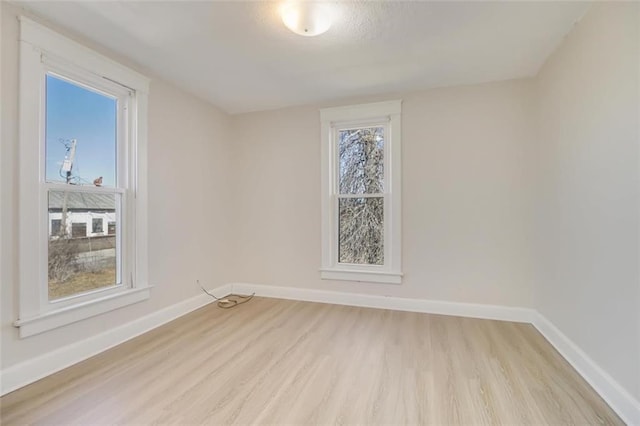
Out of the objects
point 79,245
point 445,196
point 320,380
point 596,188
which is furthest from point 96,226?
point 596,188

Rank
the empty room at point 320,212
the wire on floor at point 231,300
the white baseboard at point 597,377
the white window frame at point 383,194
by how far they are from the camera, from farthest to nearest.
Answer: the wire on floor at point 231,300 < the white window frame at point 383,194 < the empty room at point 320,212 < the white baseboard at point 597,377

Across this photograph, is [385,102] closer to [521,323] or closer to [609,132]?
[609,132]

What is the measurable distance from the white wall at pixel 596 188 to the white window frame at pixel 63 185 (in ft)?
11.1

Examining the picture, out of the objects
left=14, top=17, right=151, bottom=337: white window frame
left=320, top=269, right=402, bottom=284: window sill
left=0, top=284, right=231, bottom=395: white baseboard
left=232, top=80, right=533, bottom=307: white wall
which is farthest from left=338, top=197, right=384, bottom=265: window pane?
left=14, top=17, right=151, bottom=337: white window frame

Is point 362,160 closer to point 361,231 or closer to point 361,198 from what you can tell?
point 361,198

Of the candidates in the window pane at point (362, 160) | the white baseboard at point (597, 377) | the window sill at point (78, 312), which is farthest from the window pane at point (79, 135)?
the white baseboard at point (597, 377)

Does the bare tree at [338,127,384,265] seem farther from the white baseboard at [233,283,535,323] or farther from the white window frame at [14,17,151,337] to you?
the white window frame at [14,17,151,337]

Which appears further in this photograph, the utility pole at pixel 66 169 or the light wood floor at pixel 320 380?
the utility pole at pixel 66 169

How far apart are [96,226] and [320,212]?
2.16m

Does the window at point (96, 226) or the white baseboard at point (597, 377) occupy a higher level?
the window at point (96, 226)

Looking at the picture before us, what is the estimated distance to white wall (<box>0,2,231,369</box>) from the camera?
1800 mm

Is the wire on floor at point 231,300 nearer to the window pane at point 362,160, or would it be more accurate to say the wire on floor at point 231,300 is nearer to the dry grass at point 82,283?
the dry grass at point 82,283

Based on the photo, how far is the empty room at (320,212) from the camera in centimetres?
171

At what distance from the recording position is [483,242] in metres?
2.97
